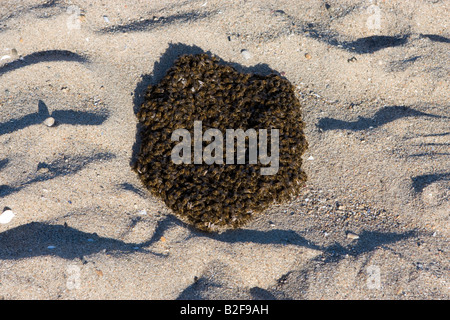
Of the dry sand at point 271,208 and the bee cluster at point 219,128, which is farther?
the bee cluster at point 219,128

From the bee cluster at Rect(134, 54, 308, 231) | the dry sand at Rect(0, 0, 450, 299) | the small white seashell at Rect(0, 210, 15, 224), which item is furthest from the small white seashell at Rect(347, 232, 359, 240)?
the small white seashell at Rect(0, 210, 15, 224)

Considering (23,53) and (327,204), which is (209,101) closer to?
(327,204)

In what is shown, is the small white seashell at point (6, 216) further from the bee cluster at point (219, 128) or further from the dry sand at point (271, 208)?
the bee cluster at point (219, 128)

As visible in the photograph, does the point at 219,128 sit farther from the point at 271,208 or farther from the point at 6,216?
the point at 6,216

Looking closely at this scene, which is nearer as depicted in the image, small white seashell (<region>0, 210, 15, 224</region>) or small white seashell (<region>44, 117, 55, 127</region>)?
small white seashell (<region>0, 210, 15, 224</region>)

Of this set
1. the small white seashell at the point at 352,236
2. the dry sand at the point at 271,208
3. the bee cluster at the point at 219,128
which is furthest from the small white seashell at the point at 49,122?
the small white seashell at the point at 352,236

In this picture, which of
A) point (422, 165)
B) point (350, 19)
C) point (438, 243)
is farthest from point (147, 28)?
point (438, 243)

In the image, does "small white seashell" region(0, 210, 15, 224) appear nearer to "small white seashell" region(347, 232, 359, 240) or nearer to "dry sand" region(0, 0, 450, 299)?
"dry sand" region(0, 0, 450, 299)
